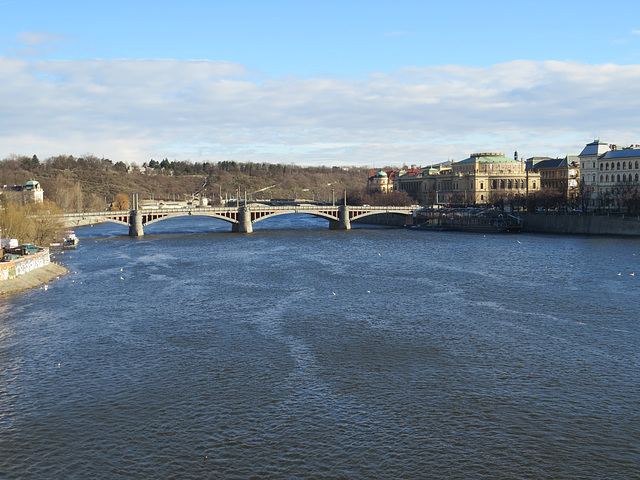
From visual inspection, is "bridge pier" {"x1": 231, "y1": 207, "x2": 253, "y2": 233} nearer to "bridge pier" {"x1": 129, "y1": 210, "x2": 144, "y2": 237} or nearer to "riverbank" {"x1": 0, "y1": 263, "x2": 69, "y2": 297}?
"bridge pier" {"x1": 129, "y1": 210, "x2": 144, "y2": 237}

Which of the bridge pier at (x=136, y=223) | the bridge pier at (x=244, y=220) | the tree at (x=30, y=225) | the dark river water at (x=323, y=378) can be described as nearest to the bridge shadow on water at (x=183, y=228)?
the bridge pier at (x=244, y=220)

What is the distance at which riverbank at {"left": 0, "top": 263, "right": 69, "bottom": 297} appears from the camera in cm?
4456

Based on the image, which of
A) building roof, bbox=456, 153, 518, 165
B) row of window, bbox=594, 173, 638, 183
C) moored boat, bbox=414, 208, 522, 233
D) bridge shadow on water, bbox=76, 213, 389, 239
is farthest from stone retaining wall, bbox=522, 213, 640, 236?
building roof, bbox=456, 153, 518, 165

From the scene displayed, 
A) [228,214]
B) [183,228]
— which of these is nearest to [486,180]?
[183,228]

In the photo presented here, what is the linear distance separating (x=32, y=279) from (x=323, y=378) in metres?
29.1

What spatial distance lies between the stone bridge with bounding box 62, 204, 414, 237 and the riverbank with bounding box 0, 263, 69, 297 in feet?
108

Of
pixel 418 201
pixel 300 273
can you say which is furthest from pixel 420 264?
pixel 418 201

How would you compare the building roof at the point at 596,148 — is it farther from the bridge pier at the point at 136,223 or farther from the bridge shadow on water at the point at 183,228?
the bridge pier at the point at 136,223

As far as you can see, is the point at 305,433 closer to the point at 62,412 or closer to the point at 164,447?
the point at 164,447

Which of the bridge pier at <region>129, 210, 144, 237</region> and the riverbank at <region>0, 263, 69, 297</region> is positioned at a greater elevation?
the bridge pier at <region>129, 210, 144, 237</region>

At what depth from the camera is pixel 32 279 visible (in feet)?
157

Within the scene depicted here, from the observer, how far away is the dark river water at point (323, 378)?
19.8 m

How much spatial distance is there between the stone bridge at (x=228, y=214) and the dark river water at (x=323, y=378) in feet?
134

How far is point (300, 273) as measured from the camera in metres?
54.3
